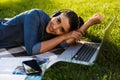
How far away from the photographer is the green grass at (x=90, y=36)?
4.42m

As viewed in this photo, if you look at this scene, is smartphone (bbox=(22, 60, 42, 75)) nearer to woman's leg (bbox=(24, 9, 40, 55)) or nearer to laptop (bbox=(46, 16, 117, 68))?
laptop (bbox=(46, 16, 117, 68))

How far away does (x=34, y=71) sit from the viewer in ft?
14.4

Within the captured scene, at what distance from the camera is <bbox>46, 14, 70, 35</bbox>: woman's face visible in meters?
4.99

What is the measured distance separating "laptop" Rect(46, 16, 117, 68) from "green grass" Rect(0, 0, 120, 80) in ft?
0.24

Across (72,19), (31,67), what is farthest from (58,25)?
(31,67)

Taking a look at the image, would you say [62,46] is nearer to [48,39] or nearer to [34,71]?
[48,39]

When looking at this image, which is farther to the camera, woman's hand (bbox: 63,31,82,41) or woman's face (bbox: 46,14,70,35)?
woman's hand (bbox: 63,31,82,41)

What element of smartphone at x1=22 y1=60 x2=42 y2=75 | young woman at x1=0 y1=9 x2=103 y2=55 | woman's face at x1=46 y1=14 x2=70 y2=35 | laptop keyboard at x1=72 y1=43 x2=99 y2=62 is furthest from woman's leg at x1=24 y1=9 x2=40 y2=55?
laptop keyboard at x1=72 y1=43 x2=99 y2=62

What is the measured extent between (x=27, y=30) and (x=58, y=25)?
418 millimetres

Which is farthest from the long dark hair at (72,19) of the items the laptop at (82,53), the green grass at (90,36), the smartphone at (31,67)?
the smartphone at (31,67)

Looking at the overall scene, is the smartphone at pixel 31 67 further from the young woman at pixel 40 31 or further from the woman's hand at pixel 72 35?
the woman's hand at pixel 72 35

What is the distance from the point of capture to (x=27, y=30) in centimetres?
499

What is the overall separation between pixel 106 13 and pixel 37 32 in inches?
104

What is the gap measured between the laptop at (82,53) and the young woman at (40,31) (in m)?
0.15
